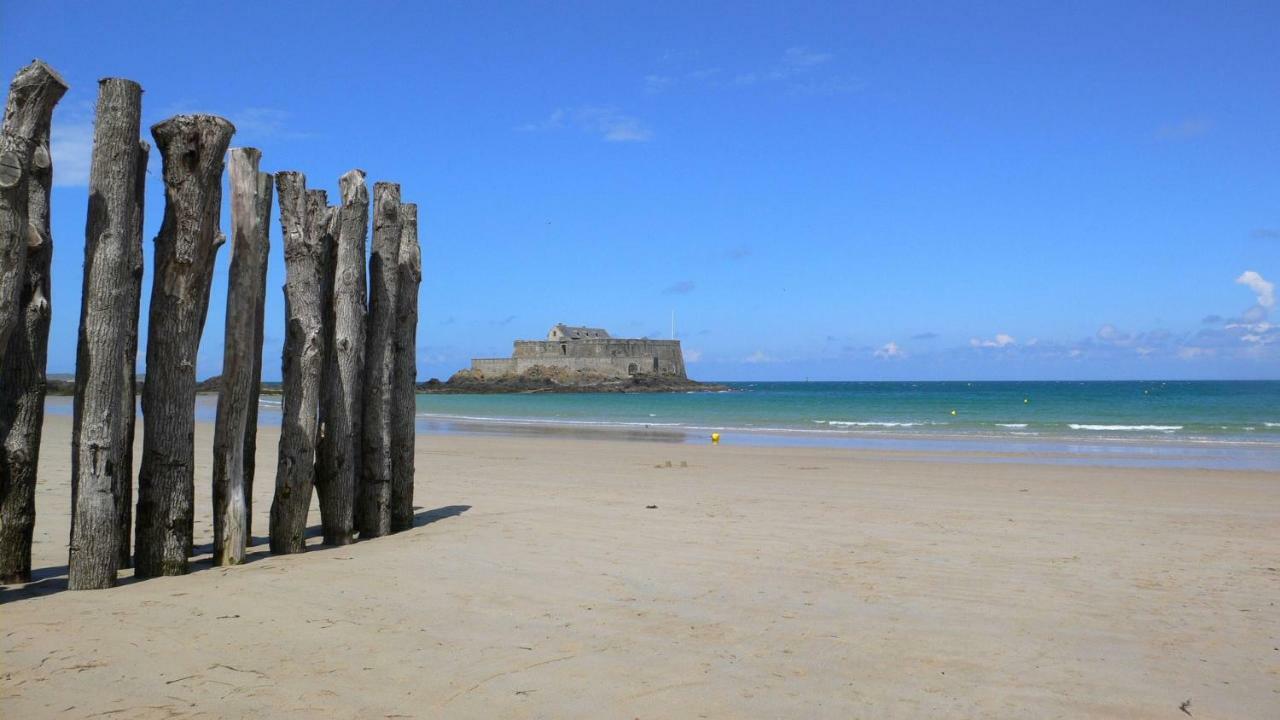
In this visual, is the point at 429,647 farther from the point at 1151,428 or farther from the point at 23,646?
the point at 1151,428

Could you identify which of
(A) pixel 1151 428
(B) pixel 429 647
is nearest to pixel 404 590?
(B) pixel 429 647

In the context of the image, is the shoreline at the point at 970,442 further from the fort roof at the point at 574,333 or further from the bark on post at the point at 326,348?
the fort roof at the point at 574,333

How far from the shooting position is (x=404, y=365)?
7199mm

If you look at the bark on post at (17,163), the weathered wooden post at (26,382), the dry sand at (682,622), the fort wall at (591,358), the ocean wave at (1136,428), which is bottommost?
the dry sand at (682,622)

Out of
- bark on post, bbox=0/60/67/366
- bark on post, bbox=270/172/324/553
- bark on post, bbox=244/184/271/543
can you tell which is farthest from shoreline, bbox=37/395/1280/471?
bark on post, bbox=0/60/67/366

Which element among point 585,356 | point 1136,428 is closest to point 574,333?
point 585,356

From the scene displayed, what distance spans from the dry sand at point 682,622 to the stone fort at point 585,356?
280ft

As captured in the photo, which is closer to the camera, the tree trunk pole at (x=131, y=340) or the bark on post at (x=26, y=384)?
the bark on post at (x=26, y=384)

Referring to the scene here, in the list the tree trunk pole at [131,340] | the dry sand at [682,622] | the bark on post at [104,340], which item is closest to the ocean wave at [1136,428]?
the dry sand at [682,622]

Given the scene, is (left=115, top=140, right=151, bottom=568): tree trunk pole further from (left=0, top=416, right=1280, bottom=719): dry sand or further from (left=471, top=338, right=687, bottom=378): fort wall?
(left=471, top=338, right=687, bottom=378): fort wall

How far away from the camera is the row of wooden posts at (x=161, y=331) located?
496cm

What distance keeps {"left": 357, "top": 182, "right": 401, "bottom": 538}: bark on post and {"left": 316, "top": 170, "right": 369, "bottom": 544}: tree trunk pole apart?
28 cm

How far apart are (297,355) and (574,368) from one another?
87.8 m

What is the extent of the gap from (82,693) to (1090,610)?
188 inches
